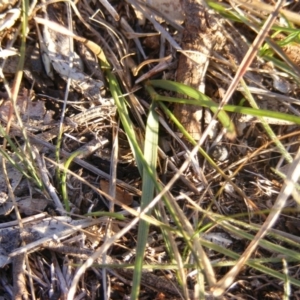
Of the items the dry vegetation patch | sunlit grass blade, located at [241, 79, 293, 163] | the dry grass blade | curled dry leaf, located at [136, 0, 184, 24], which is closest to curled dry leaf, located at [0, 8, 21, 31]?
the dry vegetation patch

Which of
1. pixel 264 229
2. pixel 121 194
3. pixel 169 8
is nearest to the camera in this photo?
pixel 264 229

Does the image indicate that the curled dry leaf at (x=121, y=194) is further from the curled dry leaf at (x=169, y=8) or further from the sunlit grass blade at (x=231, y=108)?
the curled dry leaf at (x=169, y=8)

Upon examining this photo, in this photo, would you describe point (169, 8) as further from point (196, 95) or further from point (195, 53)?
point (196, 95)

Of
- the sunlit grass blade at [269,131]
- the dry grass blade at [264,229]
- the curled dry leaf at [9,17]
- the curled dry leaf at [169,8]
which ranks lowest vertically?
the dry grass blade at [264,229]

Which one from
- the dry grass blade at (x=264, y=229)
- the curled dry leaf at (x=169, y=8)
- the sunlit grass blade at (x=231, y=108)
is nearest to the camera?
the dry grass blade at (x=264, y=229)

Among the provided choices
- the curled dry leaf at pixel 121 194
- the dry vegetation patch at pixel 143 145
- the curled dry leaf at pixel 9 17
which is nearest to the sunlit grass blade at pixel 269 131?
the dry vegetation patch at pixel 143 145

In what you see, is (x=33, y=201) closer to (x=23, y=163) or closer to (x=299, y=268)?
(x=23, y=163)

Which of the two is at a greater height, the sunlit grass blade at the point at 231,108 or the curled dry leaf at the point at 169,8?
the curled dry leaf at the point at 169,8

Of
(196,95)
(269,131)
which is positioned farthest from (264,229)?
(196,95)

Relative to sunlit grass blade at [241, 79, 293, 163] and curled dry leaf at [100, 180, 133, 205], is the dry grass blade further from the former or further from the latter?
curled dry leaf at [100, 180, 133, 205]
